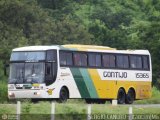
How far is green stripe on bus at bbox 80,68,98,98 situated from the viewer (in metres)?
37.4

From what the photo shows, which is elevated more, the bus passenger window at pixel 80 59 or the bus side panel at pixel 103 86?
the bus passenger window at pixel 80 59

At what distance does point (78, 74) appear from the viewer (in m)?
37.1

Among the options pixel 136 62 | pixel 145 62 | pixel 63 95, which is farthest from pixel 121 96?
pixel 63 95

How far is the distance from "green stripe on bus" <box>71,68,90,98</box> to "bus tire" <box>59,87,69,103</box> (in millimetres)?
878

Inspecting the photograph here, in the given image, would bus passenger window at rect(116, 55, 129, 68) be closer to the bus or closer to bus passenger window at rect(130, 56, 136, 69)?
the bus

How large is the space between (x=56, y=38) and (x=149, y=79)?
72.0ft

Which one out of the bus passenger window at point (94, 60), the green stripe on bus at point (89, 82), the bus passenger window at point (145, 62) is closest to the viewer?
the green stripe on bus at point (89, 82)

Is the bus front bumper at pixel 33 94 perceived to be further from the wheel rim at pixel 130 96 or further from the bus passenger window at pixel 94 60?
the wheel rim at pixel 130 96

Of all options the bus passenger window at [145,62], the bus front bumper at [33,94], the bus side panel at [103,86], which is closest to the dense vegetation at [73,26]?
the bus side panel at [103,86]

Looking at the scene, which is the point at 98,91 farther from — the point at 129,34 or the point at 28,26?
the point at 129,34

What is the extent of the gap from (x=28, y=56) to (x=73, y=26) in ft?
101

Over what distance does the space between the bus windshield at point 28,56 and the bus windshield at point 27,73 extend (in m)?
0.30

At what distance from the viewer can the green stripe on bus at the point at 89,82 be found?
3744 cm

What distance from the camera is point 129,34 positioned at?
82062 millimetres
